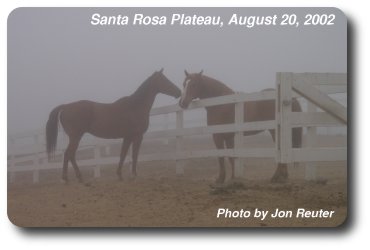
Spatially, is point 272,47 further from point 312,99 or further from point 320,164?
point 320,164

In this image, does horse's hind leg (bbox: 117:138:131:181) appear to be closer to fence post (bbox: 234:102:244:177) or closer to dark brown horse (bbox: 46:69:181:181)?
dark brown horse (bbox: 46:69:181:181)

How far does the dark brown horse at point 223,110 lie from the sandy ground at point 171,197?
6 centimetres

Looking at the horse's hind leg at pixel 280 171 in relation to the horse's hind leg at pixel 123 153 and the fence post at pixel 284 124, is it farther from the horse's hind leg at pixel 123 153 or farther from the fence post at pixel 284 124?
the horse's hind leg at pixel 123 153

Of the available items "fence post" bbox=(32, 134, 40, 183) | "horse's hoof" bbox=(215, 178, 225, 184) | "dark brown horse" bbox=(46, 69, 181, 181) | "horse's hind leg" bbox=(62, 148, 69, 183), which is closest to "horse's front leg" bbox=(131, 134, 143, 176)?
"dark brown horse" bbox=(46, 69, 181, 181)

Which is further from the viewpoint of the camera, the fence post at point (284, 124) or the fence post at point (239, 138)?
the fence post at point (239, 138)

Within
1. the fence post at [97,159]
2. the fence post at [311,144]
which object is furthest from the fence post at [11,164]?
the fence post at [311,144]

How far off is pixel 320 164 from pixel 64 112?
1.75 m

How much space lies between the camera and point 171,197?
11.3 ft

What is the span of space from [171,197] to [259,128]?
746 mm

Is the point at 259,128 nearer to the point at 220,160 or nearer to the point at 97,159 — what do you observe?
the point at 220,160

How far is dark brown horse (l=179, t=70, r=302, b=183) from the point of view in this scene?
345 cm

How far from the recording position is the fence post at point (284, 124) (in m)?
3.41

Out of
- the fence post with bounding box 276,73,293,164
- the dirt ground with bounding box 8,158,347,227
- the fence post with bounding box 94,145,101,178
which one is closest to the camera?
the dirt ground with bounding box 8,158,347,227

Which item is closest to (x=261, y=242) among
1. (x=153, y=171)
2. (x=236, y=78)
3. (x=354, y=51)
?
(x=153, y=171)
